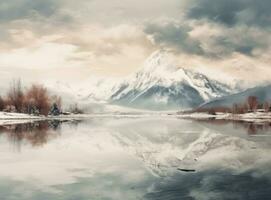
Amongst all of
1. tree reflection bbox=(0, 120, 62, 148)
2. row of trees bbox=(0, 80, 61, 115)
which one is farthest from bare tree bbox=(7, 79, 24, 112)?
tree reflection bbox=(0, 120, 62, 148)

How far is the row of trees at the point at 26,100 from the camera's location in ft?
431

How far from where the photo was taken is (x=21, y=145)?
34.0 m

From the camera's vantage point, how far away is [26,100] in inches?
5231

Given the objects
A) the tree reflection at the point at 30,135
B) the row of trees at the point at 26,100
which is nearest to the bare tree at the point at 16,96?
the row of trees at the point at 26,100

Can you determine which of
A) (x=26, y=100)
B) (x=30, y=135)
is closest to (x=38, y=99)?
(x=26, y=100)

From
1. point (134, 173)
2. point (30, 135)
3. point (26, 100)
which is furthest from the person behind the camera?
point (26, 100)

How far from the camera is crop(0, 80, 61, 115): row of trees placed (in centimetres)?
13127

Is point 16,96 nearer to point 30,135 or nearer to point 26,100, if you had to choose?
point 26,100

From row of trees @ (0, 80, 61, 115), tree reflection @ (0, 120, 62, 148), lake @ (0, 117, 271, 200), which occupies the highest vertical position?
row of trees @ (0, 80, 61, 115)

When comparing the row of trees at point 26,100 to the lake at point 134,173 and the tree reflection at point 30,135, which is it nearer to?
the tree reflection at point 30,135

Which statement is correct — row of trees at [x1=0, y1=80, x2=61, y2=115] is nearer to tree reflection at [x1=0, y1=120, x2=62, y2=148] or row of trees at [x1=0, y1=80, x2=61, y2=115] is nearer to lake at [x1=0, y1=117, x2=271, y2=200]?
tree reflection at [x1=0, y1=120, x2=62, y2=148]

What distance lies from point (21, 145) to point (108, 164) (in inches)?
473

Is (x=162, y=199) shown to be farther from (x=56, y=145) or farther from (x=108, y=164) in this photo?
(x=56, y=145)

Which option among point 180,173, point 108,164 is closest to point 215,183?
point 180,173
